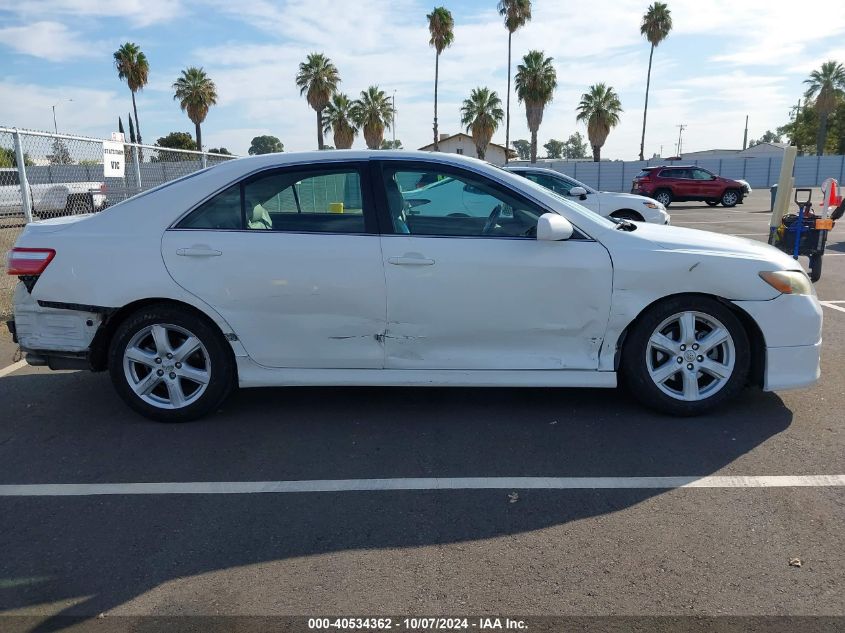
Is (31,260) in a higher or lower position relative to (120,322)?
higher

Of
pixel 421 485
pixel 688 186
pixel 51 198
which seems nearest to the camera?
pixel 421 485

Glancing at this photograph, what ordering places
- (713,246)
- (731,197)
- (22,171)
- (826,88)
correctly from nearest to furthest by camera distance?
(713,246) < (22,171) < (731,197) < (826,88)

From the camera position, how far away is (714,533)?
2.95 metres

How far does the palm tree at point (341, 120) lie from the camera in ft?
149

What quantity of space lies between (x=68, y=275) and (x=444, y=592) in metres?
3.07

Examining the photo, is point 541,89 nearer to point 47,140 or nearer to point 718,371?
point 47,140

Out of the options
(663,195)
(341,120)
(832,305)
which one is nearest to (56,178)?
(832,305)

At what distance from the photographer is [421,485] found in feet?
11.2

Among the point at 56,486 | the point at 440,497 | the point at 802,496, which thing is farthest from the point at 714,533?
the point at 56,486

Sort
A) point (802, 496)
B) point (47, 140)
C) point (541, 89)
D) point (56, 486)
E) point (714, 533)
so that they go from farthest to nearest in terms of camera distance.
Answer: point (541, 89) → point (47, 140) → point (56, 486) → point (802, 496) → point (714, 533)

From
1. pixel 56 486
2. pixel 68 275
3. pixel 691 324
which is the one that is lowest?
pixel 56 486

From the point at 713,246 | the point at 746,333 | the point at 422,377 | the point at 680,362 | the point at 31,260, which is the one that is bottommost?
the point at 422,377

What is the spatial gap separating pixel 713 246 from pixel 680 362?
29.5 inches

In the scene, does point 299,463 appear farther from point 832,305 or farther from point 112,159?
point 112,159
